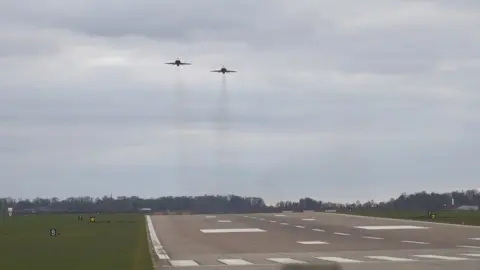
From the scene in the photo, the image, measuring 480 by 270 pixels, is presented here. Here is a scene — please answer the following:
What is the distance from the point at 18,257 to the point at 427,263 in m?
16.9

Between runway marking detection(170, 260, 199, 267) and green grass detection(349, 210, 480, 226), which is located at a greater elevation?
green grass detection(349, 210, 480, 226)

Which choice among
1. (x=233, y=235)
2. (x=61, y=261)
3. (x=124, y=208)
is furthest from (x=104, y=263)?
(x=124, y=208)

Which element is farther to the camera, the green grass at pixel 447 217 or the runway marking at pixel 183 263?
the green grass at pixel 447 217

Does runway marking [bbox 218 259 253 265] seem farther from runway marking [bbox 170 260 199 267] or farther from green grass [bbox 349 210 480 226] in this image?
green grass [bbox 349 210 480 226]

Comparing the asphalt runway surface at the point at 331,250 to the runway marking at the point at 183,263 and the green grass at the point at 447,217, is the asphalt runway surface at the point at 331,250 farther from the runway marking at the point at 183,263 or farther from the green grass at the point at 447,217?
the green grass at the point at 447,217

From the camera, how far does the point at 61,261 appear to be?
30984mm

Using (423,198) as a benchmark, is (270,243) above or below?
below

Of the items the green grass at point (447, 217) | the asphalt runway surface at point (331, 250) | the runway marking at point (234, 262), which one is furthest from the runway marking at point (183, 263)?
the green grass at point (447, 217)

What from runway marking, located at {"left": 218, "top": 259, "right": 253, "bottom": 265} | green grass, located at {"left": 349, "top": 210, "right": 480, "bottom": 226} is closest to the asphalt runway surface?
runway marking, located at {"left": 218, "top": 259, "right": 253, "bottom": 265}

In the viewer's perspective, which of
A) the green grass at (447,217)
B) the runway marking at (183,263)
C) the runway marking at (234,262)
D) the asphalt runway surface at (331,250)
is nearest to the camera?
the asphalt runway surface at (331,250)

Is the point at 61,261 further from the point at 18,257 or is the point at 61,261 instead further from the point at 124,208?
the point at 124,208

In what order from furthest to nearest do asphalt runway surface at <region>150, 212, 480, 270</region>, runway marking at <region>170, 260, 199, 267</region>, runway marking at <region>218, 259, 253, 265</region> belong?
1. runway marking at <region>170, 260, 199, 267</region>
2. runway marking at <region>218, 259, 253, 265</region>
3. asphalt runway surface at <region>150, 212, 480, 270</region>

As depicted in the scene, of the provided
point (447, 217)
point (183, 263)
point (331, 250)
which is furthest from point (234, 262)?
point (447, 217)

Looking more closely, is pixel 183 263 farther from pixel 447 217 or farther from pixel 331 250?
pixel 447 217
